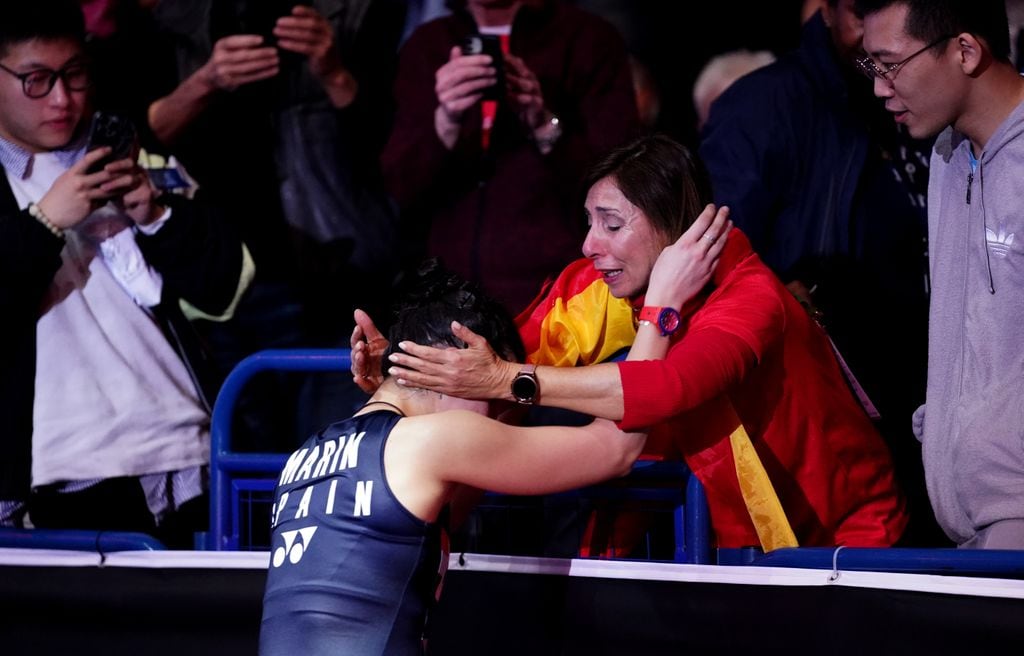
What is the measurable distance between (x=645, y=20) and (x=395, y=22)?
3.25 feet

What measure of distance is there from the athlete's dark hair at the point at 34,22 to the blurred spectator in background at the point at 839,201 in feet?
6.66

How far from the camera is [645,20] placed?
5344mm

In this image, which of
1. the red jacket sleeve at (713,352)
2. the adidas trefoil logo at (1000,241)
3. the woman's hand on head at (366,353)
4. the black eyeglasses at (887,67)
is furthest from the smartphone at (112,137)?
the adidas trefoil logo at (1000,241)

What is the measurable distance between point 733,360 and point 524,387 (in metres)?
0.46

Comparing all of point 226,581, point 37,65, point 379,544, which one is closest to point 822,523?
point 379,544

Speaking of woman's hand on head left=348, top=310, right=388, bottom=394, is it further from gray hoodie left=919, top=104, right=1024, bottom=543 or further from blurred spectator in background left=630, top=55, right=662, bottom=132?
blurred spectator in background left=630, top=55, right=662, bottom=132

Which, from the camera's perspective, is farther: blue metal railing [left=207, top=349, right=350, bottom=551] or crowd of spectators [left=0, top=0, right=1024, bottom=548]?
crowd of spectators [left=0, top=0, right=1024, bottom=548]

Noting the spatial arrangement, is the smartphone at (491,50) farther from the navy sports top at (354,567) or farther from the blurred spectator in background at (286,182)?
the navy sports top at (354,567)

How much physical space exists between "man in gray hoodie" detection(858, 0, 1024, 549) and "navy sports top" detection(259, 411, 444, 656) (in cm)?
116

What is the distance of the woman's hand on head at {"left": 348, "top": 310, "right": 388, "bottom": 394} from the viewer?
128 inches

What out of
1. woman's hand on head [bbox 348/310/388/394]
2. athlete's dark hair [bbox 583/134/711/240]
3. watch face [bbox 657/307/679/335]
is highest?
athlete's dark hair [bbox 583/134/711/240]

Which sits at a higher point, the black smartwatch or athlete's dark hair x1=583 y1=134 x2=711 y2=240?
athlete's dark hair x1=583 y1=134 x2=711 y2=240

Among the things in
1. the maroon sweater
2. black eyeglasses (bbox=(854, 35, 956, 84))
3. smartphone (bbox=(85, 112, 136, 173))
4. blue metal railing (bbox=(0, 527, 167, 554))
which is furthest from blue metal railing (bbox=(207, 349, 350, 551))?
black eyeglasses (bbox=(854, 35, 956, 84))

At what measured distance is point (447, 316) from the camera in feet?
9.41
